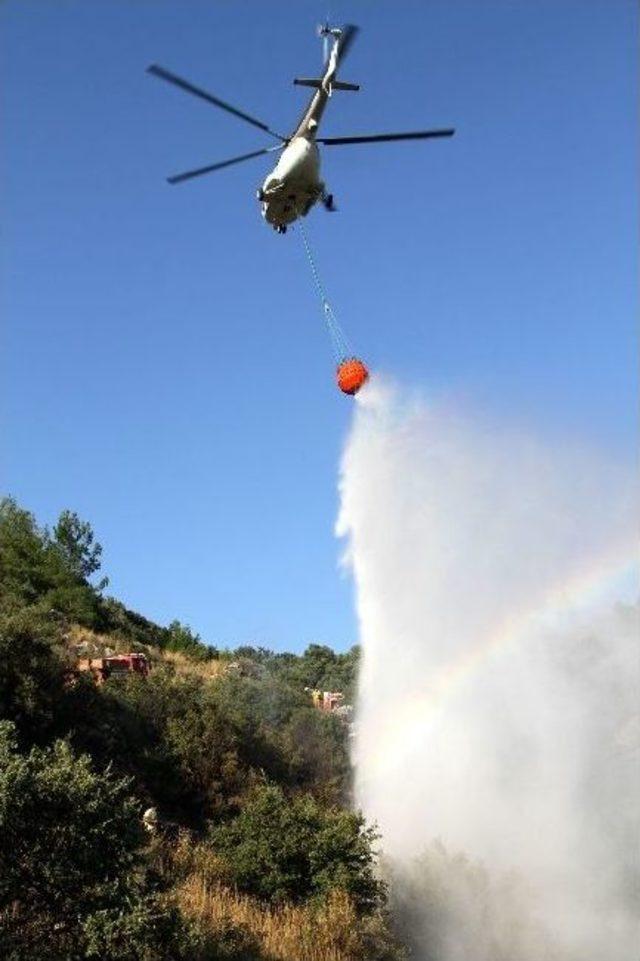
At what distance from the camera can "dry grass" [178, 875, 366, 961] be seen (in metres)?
12.2

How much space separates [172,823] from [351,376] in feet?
32.2

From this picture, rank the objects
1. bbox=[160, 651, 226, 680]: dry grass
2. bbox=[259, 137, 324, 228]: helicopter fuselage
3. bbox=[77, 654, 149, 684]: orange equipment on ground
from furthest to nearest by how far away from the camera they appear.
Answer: bbox=[160, 651, 226, 680]: dry grass → bbox=[77, 654, 149, 684]: orange equipment on ground → bbox=[259, 137, 324, 228]: helicopter fuselage

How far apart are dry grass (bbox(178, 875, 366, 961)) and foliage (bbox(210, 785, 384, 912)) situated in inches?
23.1

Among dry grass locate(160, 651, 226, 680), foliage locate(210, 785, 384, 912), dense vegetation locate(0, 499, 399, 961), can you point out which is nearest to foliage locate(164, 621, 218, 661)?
dry grass locate(160, 651, 226, 680)

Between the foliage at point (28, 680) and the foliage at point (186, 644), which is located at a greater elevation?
the foliage at point (186, 644)

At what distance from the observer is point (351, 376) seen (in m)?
18.4

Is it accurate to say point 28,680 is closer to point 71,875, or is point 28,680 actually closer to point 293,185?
point 71,875

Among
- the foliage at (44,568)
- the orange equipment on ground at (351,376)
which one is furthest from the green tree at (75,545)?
the orange equipment on ground at (351,376)

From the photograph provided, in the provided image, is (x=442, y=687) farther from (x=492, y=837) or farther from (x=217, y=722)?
(x=217, y=722)

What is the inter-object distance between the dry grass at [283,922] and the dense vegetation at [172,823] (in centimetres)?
3

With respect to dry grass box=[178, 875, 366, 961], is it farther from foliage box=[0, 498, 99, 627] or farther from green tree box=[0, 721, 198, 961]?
foliage box=[0, 498, 99, 627]

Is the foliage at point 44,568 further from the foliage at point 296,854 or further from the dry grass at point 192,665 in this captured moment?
the foliage at point 296,854

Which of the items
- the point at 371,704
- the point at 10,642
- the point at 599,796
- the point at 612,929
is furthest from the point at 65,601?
the point at 612,929

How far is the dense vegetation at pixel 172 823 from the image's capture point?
31.1 ft
